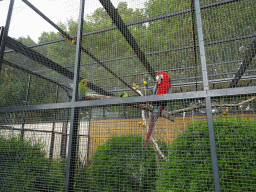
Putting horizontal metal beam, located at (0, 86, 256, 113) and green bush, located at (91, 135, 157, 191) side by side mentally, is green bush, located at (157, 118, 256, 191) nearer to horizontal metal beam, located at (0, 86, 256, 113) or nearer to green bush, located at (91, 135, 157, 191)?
horizontal metal beam, located at (0, 86, 256, 113)

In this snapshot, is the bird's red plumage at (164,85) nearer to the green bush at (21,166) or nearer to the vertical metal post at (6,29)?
the green bush at (21,166)

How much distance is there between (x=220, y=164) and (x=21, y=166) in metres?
2.42

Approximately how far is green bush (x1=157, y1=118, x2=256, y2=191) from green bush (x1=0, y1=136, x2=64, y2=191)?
1.32 metres

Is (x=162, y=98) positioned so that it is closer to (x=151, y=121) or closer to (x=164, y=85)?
(x=151, y=121)

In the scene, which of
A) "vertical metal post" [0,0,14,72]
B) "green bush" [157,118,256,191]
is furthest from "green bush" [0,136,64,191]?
"green bush" [157,118,256,191]

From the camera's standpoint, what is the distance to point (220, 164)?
136 cm

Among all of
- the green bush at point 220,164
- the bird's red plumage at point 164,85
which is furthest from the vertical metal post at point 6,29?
the green bush at point 220,164

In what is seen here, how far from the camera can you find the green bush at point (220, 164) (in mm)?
1291

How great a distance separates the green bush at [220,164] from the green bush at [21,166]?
4.32 feet

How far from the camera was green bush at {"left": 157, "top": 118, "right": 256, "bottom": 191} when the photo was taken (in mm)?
1291

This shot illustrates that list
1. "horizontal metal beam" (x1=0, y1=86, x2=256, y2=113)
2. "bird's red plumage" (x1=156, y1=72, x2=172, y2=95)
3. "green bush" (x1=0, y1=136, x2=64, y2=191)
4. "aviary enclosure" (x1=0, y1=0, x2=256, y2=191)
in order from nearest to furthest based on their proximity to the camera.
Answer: "horizontal metal beam" (x1=0, y1=86, x2=256, y2=113)
"aviary enclosure" (x1=0, y1=0, x2=256, y2=191)
"green bush" (x1=0, y1=136, x2=64, y2=191)
"bird's red plumage" (x1=156, y1=72, x2=172, y2=95)

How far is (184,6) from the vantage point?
2.39 meters

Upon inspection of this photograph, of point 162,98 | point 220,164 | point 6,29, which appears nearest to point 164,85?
point 162,98

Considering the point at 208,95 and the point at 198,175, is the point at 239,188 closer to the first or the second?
the point at 198,175
